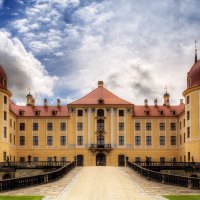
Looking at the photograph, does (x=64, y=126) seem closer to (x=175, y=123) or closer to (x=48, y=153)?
(x=48, y=153)

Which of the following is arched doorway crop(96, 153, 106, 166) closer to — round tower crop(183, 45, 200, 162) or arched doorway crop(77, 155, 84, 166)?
arched doorway crop(77, 155, 84, 166)

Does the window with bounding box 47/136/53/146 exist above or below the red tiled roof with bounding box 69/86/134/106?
below

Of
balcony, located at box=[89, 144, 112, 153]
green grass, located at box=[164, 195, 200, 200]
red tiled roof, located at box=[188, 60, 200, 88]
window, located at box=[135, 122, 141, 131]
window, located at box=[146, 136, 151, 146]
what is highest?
red tiled roof, located at box=[188, 60, 200, 88]

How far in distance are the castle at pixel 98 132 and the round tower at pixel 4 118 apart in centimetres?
709

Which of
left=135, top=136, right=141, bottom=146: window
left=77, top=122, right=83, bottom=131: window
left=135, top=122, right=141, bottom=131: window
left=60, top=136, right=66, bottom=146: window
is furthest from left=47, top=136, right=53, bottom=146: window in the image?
left=135, top=122, right=141, bottom=131: window

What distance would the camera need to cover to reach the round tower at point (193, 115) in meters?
60.6

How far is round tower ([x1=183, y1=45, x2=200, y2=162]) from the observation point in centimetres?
6059

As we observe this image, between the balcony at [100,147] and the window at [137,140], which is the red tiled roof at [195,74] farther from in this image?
the balcony at [100,147]

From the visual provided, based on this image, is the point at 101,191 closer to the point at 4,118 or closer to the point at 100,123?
the point at 4,118

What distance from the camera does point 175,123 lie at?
247 ft

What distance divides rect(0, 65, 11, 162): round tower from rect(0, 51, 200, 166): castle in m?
7.09

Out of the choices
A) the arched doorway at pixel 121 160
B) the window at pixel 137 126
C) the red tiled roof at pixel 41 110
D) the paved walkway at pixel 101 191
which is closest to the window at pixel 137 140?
the window at pixel 137 126

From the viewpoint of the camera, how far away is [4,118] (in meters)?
63.1

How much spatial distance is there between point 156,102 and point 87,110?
41.1 ft
